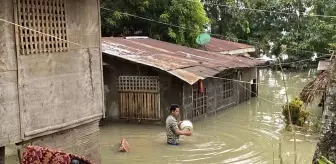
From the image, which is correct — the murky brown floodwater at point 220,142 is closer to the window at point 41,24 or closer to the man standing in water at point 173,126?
the man standing in water at point 173,126

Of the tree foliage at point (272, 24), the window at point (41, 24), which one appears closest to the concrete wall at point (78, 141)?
the window at point (41, 24)

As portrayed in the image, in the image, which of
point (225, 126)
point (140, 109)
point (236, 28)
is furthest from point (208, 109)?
point (236, 28)

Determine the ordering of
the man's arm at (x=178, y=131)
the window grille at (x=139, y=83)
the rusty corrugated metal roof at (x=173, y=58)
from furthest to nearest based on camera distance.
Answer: the window grille at (x=139, y=83) < the rusty corrugated metal roof at (x=173, y=58) < the man's arm at (x=178, y=131)

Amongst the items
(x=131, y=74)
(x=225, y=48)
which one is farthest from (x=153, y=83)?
(x=225, y=48)

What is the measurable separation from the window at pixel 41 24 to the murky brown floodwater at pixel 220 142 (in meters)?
3.86

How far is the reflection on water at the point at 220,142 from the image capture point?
1101 cm

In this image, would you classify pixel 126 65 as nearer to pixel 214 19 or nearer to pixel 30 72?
pixel 30 72

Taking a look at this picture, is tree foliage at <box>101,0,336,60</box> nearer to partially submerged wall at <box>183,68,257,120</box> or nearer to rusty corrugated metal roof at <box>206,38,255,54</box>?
rusty corrugated metal roof at <box>206,38,255,54</box>

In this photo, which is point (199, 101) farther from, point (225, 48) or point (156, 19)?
point (225, 48)

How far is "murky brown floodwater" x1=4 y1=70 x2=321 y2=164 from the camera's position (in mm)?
11000

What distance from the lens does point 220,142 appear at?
42.0 ft

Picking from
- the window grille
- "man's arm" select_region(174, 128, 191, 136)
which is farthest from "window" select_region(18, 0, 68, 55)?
the window grille

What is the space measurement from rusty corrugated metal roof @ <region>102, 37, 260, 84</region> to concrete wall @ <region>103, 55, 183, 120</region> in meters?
0.36

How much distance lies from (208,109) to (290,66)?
1870cm
